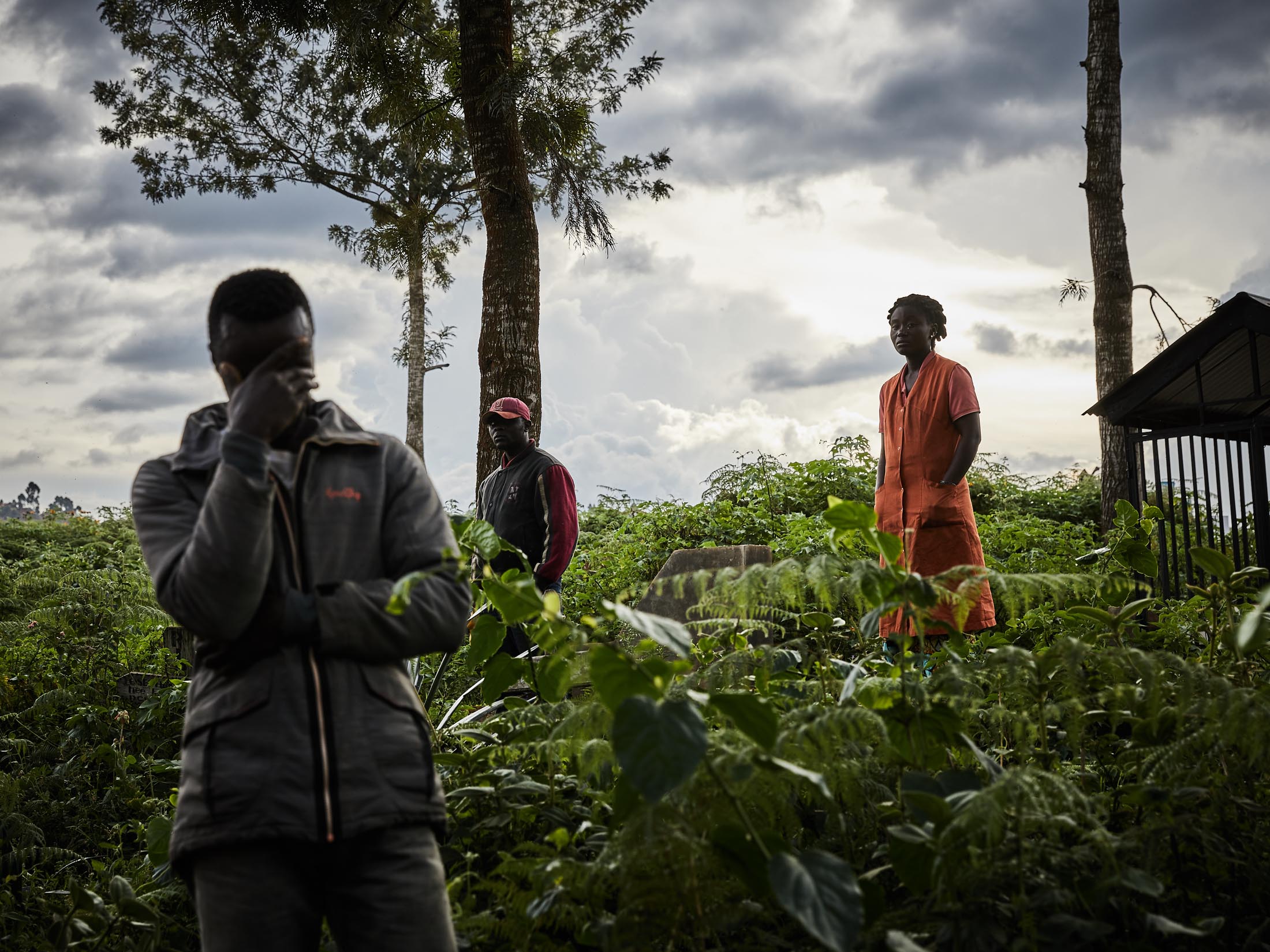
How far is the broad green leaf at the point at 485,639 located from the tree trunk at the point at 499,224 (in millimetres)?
5031

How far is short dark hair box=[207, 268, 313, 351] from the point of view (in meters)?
1.72

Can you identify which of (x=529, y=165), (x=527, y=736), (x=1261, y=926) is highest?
(x=529, y=165)

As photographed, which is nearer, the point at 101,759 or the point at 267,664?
the point at 267,664

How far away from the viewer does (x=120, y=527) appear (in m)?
17.1

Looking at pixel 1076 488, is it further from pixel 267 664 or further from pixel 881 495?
pixel 267 664

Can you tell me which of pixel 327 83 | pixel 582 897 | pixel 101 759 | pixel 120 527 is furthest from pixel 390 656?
pixel 327 83

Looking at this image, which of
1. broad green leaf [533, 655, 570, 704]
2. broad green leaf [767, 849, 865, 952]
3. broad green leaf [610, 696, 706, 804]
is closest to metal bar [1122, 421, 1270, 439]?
broad green leaf [533, 655, 570, 704]

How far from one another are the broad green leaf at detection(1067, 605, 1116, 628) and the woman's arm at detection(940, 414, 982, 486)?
1.96m

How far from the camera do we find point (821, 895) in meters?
1.38

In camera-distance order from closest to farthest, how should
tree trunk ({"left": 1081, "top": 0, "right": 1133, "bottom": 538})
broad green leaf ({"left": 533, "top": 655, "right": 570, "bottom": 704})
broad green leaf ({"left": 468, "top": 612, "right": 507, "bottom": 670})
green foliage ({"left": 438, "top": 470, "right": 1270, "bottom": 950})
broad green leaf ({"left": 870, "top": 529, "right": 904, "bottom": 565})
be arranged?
green foliage ({"left": 438, "top": 470, "right": 1270, "bottom": 950}) < broad green leaf ({"left": 870, "top": 529, "right": 904, "bottom": 565}) < broad green leaf ({"left": 533, "top": 655, "right": 570, "bottom": 704}) < broad green leaf ({"left": 468, "top": 612, "right": 507, "bottom": 670}) < tree trunk ({"left": 1081, "top": 0, "right": 1133, "bottom": 538})

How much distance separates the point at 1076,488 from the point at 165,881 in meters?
13.8

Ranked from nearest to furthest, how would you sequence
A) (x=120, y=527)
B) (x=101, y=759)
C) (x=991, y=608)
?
(x=991, y=608) < (x=101, y=759) < (x=120, y=527)

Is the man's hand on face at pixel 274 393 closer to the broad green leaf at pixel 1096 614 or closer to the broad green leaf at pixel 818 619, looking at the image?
the broad green leaf at pixel 818 619

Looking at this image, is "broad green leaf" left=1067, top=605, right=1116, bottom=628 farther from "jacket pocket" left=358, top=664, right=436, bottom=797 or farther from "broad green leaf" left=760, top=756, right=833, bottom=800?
"jacket pocket" left=358, top=664, right=436, bottom=797
